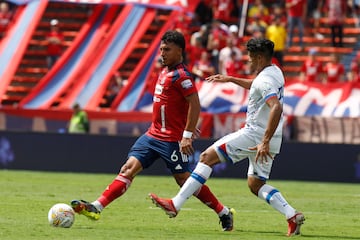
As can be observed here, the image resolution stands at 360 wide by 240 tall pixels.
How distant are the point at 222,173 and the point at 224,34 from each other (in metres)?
6.10

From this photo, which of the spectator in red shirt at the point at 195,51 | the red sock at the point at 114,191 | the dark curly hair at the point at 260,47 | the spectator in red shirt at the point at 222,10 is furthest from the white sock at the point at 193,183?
the spectator in red shirt at the point at 222,10

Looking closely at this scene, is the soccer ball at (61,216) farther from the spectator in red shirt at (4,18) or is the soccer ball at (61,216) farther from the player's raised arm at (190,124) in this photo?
the spectator in red shirt at (4,18)

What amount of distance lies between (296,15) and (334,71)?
9.40ft

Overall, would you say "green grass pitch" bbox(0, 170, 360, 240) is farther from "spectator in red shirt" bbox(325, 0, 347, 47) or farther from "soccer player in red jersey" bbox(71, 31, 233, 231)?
"spectator in red shirt" bbox(325, 0, 347, 47)

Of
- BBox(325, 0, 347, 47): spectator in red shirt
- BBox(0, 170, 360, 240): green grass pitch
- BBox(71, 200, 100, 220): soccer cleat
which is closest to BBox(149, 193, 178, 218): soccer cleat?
BBox(0, 170, 360, 240): green grass pitch

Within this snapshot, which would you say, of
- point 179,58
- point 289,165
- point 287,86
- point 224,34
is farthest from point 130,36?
point 179,58

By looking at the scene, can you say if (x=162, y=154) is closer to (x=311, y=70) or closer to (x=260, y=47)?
(x=260, y=47)

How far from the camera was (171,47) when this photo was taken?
12.8m

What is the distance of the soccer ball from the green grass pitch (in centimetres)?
9

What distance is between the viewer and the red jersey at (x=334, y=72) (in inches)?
1135

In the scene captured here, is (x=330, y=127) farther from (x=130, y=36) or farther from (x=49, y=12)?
(x=49, y=12)

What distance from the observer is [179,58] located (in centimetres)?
1289

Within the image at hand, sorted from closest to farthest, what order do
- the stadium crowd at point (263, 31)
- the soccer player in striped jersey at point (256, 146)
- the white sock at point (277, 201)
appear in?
1. the soccer player in striped jersey at point (256, 146)
2. the white sock at point (277, 201)
3. the stadium crowd at point (263, 31)

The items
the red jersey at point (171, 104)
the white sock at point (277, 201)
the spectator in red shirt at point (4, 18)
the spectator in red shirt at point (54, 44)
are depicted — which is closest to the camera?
the white sock at point (277, 201)
